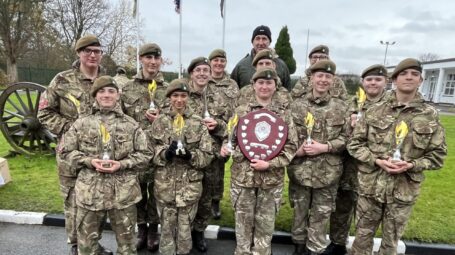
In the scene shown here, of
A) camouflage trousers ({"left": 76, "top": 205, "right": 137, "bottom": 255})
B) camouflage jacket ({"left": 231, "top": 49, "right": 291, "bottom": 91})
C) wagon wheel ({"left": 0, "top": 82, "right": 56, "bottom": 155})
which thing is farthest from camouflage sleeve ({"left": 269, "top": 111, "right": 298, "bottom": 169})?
wagon wheel ({"left": 0, "top": 82, "right": 56, "bottom": 155})

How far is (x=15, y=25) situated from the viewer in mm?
27469

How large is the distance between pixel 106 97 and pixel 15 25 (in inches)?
1196

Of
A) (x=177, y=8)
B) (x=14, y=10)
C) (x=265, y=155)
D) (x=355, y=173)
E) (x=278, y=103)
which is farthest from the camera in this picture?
(x=14, y=10)

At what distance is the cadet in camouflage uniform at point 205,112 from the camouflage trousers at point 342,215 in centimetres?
154

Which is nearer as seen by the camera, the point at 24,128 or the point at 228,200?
the point at 228,200

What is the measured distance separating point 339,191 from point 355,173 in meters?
0.32

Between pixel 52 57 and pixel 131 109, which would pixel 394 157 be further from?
pixel 52 57

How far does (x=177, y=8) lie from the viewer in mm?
14469

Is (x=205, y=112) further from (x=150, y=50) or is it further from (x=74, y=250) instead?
(x=74, y=250)

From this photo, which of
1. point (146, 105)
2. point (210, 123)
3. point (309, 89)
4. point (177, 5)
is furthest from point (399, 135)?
point (177, 5)

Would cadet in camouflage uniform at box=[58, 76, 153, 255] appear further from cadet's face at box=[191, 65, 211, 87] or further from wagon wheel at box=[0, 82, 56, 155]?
wagon wheel at box=[0, 82, 56, 155]

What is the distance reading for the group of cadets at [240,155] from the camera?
3.16m

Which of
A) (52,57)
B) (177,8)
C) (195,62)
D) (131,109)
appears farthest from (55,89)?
(52,57)

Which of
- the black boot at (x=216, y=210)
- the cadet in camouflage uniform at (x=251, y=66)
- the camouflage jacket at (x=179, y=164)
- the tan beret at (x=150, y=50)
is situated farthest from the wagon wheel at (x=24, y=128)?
the camouflage jacket at (x=179, y=164)
